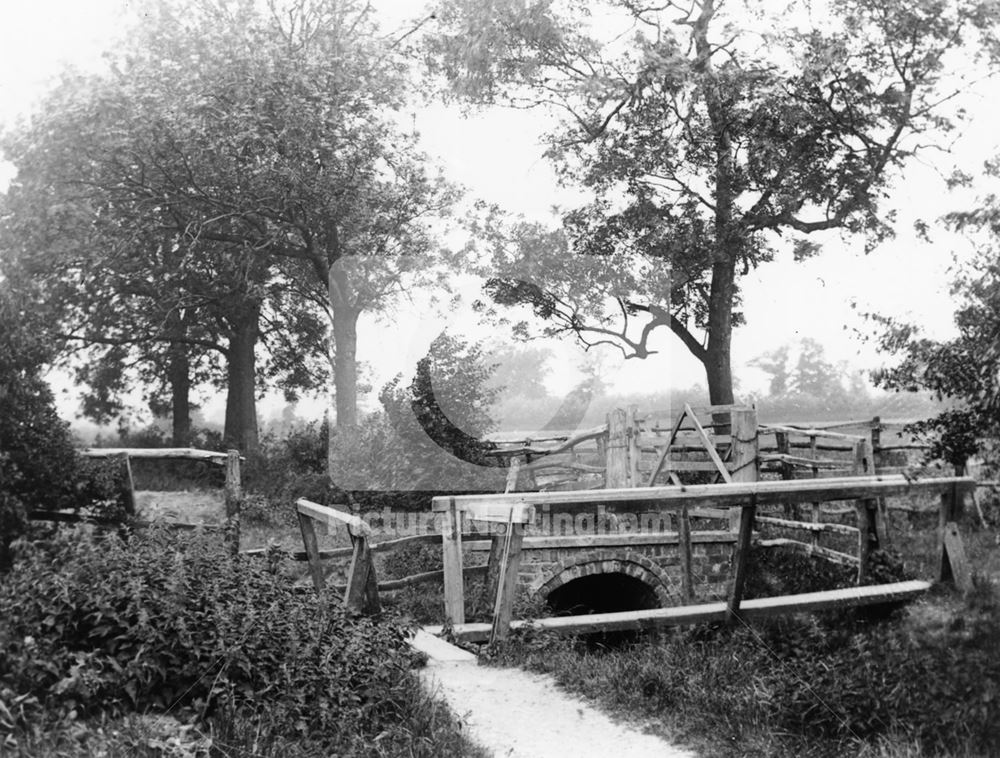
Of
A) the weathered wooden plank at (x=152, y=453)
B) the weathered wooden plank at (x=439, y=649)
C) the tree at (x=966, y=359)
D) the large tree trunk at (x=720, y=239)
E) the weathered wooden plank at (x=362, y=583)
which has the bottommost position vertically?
the weathered wooden plank at (x=439, y=649)

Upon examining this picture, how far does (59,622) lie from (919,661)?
4930 millimetres

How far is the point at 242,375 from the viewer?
17219mm

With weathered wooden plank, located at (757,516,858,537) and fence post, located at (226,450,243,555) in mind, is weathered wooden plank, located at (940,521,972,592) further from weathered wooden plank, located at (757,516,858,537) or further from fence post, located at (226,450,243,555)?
fence post, located at (226,450,243,555)

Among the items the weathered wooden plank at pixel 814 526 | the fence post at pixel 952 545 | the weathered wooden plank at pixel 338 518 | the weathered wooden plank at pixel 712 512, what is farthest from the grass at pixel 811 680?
the weathered wooden plank at pixel 712 512

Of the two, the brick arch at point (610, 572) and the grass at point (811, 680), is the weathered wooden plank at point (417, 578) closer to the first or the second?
the brick arch at point (610, 572)

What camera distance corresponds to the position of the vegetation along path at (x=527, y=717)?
482cm

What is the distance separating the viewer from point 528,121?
574 inches

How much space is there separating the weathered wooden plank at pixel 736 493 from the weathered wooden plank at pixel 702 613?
0.82 m

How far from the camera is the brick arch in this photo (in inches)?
393

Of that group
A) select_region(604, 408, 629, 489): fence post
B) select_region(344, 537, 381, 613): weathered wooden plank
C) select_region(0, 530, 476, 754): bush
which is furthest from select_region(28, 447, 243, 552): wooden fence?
select_region(604, 408, 629, 489): fence post

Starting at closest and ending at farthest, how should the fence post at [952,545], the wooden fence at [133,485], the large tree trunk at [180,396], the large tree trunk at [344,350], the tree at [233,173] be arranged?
the fence post at [952,545], the wooden fence at [133,485], the tree at [233,173], the large tree trunk at [344,350], the large tree trunk at [180,396]

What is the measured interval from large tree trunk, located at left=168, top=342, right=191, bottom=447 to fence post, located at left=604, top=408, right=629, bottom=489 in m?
9.39

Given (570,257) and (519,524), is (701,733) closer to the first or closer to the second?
(519,524)

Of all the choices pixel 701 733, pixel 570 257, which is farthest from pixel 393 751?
pixel 570 257
